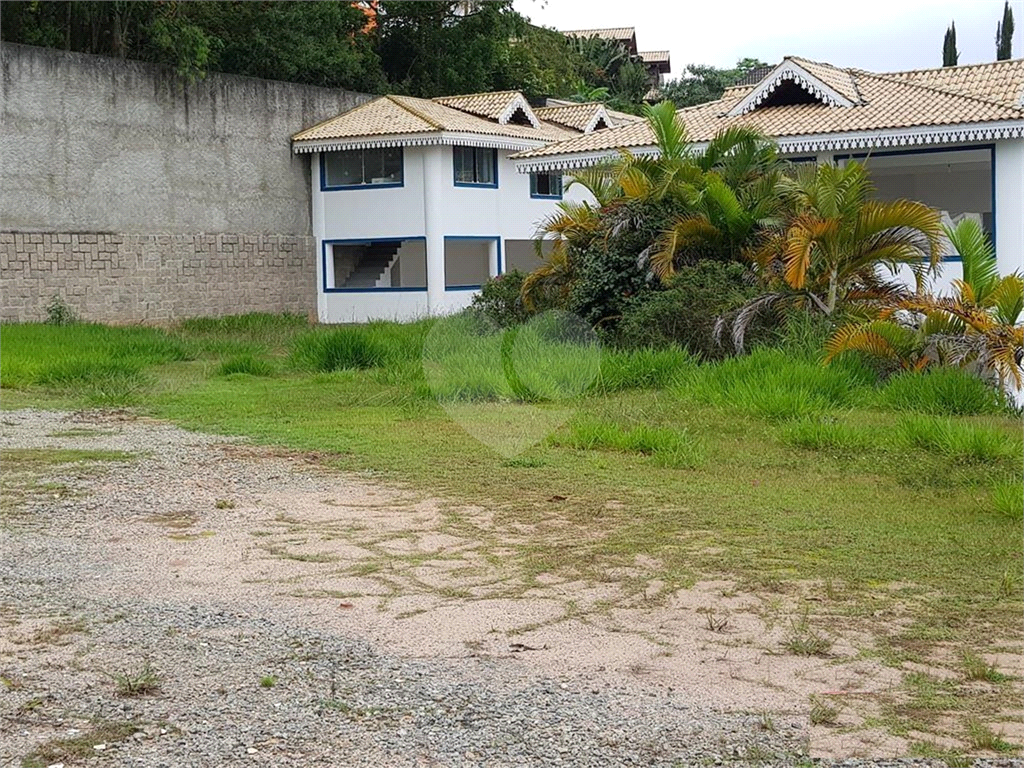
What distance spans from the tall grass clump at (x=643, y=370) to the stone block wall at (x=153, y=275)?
13.9 metres

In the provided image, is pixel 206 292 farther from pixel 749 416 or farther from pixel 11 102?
pixel 749 416

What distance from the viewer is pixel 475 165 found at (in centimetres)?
3089

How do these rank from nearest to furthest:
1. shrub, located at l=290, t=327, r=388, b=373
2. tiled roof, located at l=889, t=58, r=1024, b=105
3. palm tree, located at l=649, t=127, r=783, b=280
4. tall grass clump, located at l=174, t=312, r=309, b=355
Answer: palm tree, located at l=649, t=127, r=783, b=280, shrub, located at l=290, t=327, r=388, b=373, tiled roof, located at l=889, t=58, r=1024, b=105, tall grass clump, located at l=174, t=312, r=309, b=355

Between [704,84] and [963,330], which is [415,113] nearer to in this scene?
[963,330]

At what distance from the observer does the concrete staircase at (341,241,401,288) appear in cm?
3312

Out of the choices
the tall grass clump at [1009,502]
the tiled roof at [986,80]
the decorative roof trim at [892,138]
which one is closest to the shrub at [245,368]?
the decorative roof trim at [892,138]

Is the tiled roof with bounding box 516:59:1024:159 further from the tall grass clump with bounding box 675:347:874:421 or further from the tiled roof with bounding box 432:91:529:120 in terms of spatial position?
the tiled roof with bounding box 432:91:529:120

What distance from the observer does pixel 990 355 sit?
12.7m

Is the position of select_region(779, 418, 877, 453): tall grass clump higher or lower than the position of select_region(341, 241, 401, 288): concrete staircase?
lower

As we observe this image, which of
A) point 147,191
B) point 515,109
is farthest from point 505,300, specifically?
point 515,109

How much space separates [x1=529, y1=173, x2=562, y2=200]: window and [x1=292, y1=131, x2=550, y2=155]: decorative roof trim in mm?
1486

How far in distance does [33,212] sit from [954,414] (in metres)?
18.2

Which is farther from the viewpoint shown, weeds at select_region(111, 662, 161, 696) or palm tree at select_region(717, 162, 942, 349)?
palm tree at select_region(717, 162, 942, 349)

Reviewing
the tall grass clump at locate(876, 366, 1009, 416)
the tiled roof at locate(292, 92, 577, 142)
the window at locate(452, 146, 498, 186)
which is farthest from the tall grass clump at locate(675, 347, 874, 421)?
the window at locate(452, 146, 498, 186)
